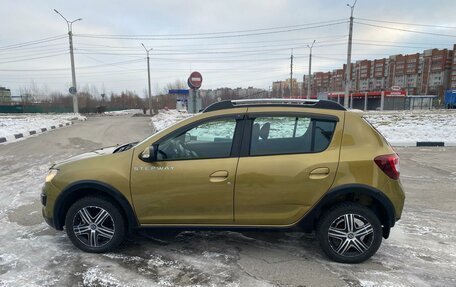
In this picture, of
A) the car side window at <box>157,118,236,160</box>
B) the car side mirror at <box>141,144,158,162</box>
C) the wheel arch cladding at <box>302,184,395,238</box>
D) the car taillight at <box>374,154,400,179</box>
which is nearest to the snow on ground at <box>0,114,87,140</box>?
the car side mirror at <box>141,144,158,162</box>

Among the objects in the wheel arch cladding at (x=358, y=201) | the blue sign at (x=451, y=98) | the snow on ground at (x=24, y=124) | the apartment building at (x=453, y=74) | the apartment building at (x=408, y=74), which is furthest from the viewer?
the apartment building at (x=408, y=74)

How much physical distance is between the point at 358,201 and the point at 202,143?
6.04 feet

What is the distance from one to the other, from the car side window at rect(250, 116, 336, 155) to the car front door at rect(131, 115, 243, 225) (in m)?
0.22

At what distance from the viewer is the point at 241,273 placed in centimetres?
335

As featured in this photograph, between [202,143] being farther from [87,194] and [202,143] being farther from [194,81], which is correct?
[194,81]

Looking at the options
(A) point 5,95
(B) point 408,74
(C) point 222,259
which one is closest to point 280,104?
(C) point 222,259

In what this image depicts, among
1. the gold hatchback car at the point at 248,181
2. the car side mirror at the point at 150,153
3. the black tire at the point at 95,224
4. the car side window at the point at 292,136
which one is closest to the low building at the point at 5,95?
the black tire at the point at 95,224

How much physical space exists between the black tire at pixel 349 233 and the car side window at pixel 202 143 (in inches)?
51.9

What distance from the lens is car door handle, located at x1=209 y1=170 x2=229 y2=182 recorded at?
11.4ft

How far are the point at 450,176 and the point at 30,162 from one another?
35.7 ft

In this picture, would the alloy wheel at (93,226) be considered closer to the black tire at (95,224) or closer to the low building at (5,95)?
the black tire at (95,224)

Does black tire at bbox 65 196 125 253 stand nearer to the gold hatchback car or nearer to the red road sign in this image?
the gold hatchback car

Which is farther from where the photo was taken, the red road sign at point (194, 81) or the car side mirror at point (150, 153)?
the red road sign at point (194, 81)

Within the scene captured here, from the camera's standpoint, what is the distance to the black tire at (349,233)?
11.5 feet
